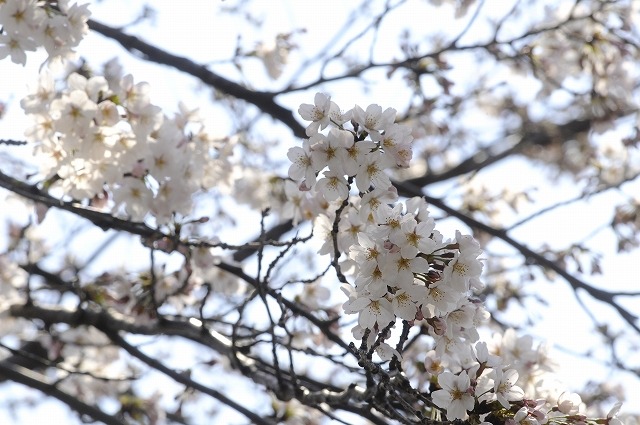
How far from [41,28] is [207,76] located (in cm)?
127

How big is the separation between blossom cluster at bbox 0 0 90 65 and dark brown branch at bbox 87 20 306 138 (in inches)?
37.9

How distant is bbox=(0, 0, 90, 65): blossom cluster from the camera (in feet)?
8.43

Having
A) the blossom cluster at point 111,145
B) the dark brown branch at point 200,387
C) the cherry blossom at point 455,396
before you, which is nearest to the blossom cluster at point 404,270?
the cherry blossom at point 455,396

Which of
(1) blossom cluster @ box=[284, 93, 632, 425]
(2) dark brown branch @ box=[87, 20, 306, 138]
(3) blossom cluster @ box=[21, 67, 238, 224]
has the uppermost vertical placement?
(2) dark brown branch @ box=[87, 20, 306, 138]

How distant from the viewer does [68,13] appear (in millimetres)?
2660

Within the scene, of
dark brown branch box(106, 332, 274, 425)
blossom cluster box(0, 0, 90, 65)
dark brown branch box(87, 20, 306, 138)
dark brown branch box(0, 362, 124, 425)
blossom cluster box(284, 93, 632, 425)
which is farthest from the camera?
dark brown branch box(87, 20, 306, 138)

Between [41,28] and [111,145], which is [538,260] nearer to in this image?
[111,145]

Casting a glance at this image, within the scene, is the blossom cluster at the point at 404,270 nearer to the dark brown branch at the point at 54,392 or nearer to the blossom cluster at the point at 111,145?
the blossom cluster at the point at 111,145

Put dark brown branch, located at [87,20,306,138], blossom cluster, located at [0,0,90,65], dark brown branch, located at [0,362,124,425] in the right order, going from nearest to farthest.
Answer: blossom cluster, located at [0,0,90,65] → dark brown branch, located at [0,362,124,425] → dark brown branch, located at [87,20,306,138]

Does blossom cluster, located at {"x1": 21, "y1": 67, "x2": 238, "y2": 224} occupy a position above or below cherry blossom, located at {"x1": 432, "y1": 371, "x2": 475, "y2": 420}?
above

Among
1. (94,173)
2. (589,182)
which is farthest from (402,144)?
(589,182)

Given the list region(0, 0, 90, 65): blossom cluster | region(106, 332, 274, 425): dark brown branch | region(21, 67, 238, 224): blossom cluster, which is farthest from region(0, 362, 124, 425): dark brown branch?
region(0, 0, 90, 65): blossom cluster

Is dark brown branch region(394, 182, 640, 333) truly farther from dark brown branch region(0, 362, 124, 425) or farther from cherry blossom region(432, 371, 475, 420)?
dark brown branch region(0, 362, 124, 425)

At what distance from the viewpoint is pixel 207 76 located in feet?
12.5
